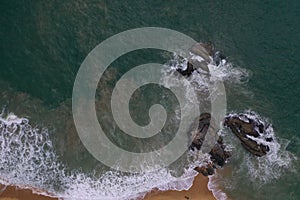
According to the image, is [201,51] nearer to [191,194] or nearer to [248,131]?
[248,131]

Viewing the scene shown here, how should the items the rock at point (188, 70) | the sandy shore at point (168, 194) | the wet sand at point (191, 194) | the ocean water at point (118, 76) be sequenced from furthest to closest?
the rock at point (188, 70), the ocean water at point (118, 76), the wet sand at point (191, 194), the sandy shore at point (168, 194)

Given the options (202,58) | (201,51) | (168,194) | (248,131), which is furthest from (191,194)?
(201,51)

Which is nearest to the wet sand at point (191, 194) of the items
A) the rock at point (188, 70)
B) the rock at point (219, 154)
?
the rock at point (219, 154)

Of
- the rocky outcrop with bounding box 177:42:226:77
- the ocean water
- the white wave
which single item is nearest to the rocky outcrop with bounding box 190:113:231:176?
the ocean water

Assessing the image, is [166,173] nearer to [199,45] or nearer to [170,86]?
[170,86]

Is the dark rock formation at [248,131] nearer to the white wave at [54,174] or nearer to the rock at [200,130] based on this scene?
the rock at [200,130]
